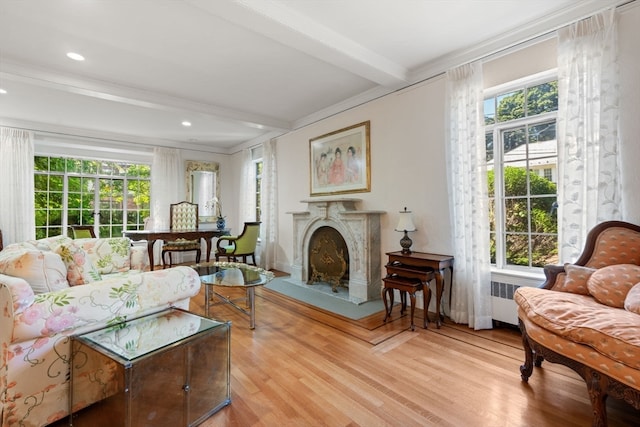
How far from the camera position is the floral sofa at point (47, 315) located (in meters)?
1.45

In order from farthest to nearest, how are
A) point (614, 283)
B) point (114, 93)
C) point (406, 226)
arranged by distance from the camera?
point (114, 93)
point (406, 226)
point (614, 283)

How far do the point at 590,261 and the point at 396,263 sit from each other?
159 cm

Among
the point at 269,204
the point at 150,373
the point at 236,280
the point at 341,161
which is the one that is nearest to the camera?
the point at 150,373

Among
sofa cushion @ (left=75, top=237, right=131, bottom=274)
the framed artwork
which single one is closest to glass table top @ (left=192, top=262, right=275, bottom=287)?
sofa cushion @ (left=75, top=237, right=131, bottom=274)

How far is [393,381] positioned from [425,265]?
1.27 m

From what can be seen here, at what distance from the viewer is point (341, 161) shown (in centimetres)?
437

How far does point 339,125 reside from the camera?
4398 mm

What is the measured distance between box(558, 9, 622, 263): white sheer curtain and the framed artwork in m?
2.08

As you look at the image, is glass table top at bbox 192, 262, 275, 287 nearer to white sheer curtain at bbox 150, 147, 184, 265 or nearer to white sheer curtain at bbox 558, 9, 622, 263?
white sheer curtain at bbox 558, 9, 622, 263

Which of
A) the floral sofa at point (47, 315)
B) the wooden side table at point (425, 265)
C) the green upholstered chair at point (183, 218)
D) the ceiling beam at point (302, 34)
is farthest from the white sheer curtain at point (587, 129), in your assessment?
the green upholstered chair at point (183, 218)

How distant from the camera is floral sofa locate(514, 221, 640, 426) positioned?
136 centimetres

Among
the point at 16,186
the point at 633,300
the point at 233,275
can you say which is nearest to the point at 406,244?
the point at 633,300

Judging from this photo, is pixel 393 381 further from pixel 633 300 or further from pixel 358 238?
pixel 358 238

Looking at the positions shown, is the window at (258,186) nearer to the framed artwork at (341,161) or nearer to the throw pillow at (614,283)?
the framed artwork at (341,161)
